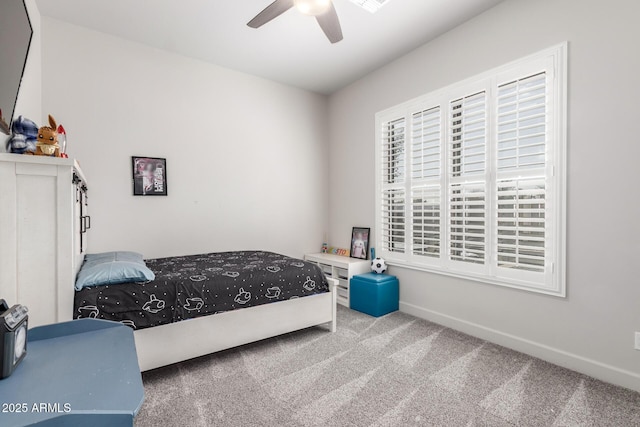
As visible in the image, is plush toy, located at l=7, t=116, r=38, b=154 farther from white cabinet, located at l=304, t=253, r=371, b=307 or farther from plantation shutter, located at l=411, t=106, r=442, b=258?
plantation shutter, located at l=411, t=106, r=442, b=258

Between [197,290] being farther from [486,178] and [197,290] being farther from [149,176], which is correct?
[486,178]

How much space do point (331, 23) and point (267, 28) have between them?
0.88 metres

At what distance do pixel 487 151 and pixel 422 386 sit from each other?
194 centimetres

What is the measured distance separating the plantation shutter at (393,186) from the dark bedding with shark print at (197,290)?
1125mm

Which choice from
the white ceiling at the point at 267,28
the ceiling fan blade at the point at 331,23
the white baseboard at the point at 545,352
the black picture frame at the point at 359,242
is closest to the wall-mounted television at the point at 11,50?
the white ceiling at the point at 267,28

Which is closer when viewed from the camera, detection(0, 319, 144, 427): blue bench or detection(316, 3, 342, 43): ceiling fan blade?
detection(0, 319, 144, 427): blue bench

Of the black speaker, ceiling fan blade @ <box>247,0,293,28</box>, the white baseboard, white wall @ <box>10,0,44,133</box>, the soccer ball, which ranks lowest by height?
the white baseboard

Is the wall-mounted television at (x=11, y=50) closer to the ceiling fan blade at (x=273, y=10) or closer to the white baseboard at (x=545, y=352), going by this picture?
the ceiling fan blade at (x=273, y=10)

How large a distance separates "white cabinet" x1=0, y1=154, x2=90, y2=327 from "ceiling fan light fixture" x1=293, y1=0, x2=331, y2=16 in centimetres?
172

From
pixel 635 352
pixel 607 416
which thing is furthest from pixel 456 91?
pixel 607 416

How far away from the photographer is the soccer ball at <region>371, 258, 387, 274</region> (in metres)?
3.57

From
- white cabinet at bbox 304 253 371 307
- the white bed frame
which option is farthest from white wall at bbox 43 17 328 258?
the white bed frame

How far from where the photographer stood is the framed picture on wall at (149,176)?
10.3ft

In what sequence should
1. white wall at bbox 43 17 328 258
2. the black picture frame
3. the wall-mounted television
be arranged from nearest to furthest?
the wall-mounted television, white wall at bbox 43 17 328 258, the black picture frame
